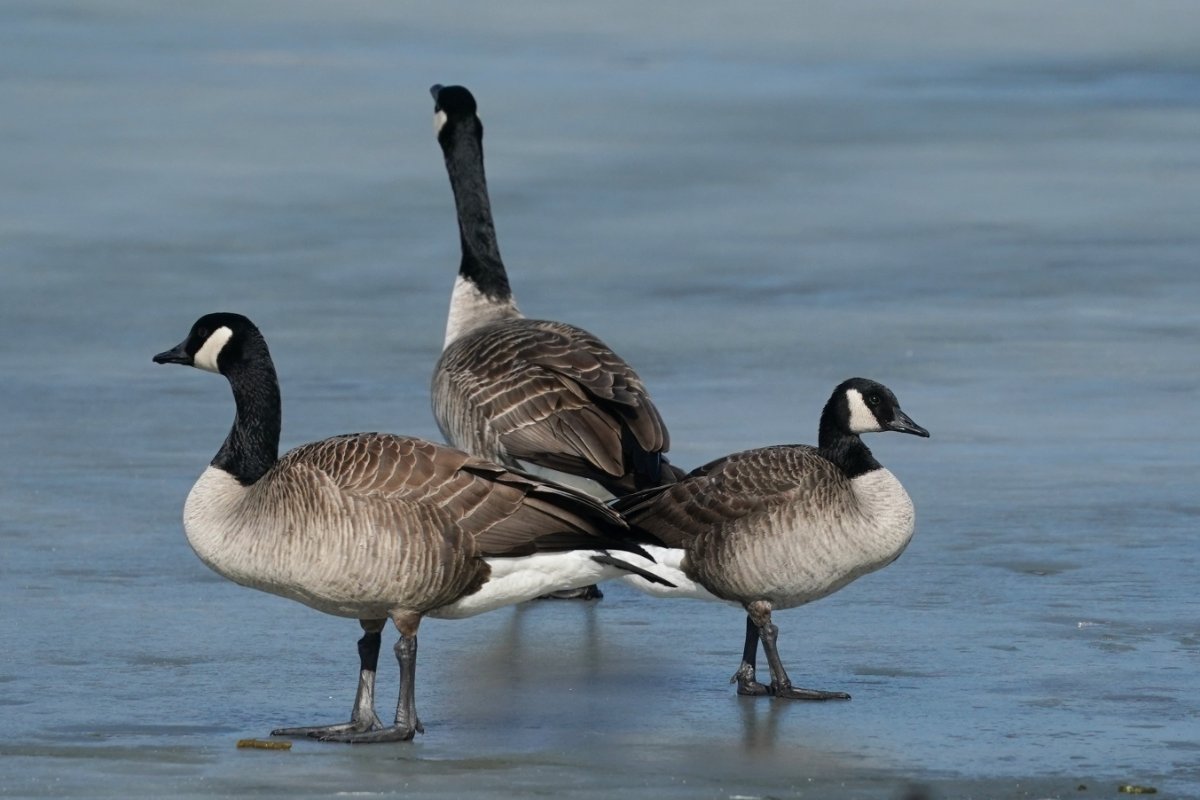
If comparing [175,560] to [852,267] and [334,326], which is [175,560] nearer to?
[334,326]

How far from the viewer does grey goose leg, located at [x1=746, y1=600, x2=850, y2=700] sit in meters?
6.56

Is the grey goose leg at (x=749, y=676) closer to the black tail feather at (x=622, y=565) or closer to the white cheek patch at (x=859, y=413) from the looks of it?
the black tail feather at (x=622, y=565)

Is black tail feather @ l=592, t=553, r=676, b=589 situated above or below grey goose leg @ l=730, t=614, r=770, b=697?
above

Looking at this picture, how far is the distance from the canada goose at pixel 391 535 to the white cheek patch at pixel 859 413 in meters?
1.00

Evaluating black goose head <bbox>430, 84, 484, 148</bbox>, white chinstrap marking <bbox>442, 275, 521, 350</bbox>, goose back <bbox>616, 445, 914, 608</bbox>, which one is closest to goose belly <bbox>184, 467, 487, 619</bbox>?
goose back <bbox>616, 445, 914, 608</bbox>

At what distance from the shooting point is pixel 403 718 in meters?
6.07

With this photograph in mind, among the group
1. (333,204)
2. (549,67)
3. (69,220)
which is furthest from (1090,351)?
(549,67)

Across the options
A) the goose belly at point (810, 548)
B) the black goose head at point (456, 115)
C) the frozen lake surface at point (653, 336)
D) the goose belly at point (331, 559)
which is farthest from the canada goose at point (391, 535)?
the black goose head at point (456, 115)

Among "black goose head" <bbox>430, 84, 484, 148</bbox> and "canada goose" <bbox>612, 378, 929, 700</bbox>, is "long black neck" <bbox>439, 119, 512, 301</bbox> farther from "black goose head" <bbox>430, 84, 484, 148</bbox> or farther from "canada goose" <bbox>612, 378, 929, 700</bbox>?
"canada goose" <bbox>612, 378, 929, 700</bbox>

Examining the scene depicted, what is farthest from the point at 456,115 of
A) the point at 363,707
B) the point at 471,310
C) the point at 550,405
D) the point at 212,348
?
the point at 363,707

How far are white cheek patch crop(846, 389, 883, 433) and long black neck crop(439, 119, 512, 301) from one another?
132 inches

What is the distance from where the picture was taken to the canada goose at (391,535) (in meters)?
6.19

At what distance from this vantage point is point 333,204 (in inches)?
655

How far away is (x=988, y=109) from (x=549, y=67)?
15.8ft
